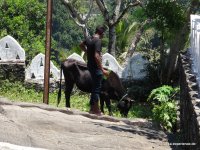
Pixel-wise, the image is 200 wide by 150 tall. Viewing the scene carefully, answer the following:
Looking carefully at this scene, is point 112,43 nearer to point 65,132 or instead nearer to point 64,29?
point 65,132

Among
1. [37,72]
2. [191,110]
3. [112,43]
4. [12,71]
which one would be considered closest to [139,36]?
[112,43]

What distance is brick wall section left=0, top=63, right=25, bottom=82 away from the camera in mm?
17031

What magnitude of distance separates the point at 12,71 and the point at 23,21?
287 inches

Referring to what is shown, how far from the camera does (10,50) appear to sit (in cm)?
1719

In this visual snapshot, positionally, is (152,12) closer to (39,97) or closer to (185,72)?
(39,97)

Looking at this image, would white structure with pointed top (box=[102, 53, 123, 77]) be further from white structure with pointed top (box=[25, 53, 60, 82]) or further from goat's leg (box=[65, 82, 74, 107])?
goat's leg (box=[65, 82, 74, 107])

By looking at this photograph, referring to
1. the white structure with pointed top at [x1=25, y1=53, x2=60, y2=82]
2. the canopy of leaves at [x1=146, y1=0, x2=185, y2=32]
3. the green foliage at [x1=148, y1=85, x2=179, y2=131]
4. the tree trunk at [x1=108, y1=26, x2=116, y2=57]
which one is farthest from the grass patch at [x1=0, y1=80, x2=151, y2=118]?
the tree trunk at [x1=108, y1=26, x2=116, y2=57]

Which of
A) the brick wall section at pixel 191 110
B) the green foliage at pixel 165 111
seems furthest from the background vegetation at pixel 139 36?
the brick wall section at pixel 191 110

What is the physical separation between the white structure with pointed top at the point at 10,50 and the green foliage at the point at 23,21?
485cm

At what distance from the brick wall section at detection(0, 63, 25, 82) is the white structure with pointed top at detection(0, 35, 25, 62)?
197 mm

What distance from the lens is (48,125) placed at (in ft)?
25.9

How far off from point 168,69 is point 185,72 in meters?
7.54

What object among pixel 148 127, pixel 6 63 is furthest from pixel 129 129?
pixel 6 63

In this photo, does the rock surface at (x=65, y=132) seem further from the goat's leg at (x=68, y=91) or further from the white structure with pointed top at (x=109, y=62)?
the white structure with pointed top at (x=109, y=62)
